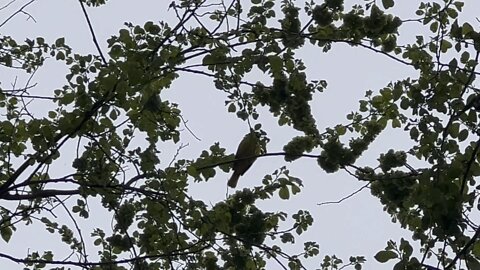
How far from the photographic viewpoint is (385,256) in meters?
2.46

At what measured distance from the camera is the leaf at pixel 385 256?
2.45 m

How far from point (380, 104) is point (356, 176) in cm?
42

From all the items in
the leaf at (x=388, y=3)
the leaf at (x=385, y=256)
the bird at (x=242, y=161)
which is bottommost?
the leaf at (x=385, y=256)

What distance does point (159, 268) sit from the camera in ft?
13.6

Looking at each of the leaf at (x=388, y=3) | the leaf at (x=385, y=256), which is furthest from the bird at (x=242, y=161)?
the leaf at (x=385, y=256)

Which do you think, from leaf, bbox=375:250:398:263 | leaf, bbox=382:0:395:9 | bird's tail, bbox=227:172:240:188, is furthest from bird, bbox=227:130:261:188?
leaf, bbox=375:250:398:263

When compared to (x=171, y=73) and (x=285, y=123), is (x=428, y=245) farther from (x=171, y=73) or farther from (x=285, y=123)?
(x=285, y=123)

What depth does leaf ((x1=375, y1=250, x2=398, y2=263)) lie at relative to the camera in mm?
2453

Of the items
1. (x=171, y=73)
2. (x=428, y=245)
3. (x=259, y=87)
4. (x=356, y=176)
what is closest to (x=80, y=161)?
(x=171, y=73)

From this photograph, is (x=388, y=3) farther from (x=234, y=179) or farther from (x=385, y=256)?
(x=234, y=179)

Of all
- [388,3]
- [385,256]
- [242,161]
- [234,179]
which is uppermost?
[234,179]

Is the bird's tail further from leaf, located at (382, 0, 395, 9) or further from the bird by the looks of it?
leaf, located at (382, 0, 395, 9)

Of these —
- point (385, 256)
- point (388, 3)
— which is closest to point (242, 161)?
point (388, 3)

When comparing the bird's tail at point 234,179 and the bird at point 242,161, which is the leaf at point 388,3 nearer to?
the bird at point 242,161
